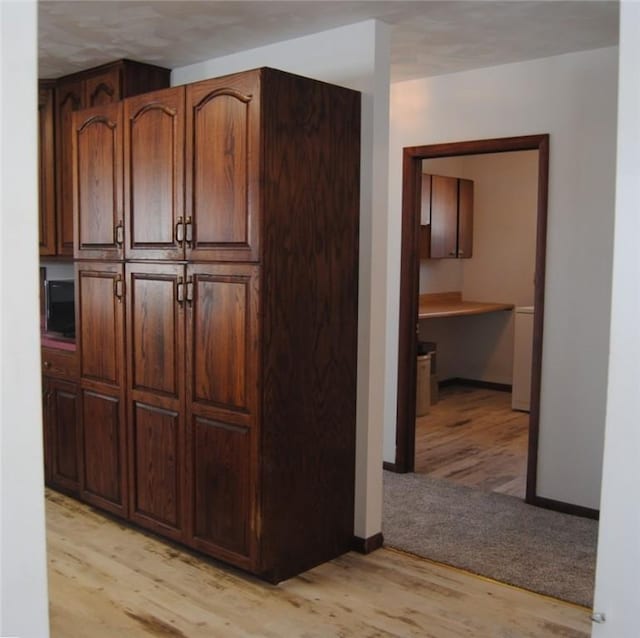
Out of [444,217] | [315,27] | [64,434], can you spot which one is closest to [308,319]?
[315,27]

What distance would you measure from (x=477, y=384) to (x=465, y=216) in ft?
5.56

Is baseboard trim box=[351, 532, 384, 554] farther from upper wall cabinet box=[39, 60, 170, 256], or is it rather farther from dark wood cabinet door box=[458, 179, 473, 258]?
dark wood cabinet door box=[458, 179, 473, 258]

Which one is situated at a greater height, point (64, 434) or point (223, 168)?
point (223, 168)

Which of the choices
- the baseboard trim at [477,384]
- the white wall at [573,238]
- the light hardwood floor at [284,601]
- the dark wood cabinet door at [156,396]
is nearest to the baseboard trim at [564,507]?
the white wall at [573,238]

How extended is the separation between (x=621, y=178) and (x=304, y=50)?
7.12ft

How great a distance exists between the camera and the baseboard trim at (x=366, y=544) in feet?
11.5

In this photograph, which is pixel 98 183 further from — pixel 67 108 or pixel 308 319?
pixel 308 319

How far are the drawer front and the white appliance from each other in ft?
12.9

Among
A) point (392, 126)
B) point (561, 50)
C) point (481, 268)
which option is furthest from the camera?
point (481, 268)

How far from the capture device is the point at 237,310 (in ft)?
10.2

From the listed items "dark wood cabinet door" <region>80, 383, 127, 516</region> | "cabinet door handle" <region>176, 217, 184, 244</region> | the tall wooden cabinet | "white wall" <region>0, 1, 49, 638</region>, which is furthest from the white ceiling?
"white wall" <region>0, 1, 49, 638</region>

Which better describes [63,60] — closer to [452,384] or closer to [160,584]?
[160,584]

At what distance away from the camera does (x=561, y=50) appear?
12.7ft

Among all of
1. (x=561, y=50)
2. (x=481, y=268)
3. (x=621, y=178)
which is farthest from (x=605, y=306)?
(x=481, y=268)
